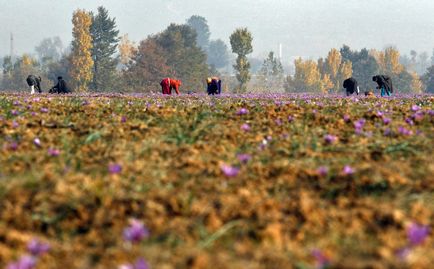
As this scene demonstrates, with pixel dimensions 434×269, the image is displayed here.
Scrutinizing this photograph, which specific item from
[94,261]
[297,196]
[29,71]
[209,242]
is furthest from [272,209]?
[29,71]

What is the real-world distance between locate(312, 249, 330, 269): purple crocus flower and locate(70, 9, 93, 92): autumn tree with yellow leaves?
239 ft

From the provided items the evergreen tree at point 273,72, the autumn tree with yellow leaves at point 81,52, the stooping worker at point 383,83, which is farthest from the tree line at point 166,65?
Answer: the stooping worker at point 383,83

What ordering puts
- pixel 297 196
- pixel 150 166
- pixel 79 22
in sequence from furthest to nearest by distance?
pixel 79 22
pixel 150 166
pixel 297 196

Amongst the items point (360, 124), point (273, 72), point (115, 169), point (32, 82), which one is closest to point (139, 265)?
point (115, 169)

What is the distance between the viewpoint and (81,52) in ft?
242

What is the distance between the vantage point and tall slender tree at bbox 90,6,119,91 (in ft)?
253

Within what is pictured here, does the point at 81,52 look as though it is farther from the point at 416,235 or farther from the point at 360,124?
the point at 416,235

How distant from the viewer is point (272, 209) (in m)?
3.60

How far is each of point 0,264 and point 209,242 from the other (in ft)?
4.43

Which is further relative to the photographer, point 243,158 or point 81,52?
point 81,52

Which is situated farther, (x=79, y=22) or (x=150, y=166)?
(x=79, y=22)

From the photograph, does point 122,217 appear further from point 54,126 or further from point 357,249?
point 54,126

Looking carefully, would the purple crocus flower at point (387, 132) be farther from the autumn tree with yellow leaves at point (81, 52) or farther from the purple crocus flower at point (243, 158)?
the autumn tree with yellow leaves at point (81, 52)

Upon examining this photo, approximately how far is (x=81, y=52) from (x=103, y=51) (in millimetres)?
9652
